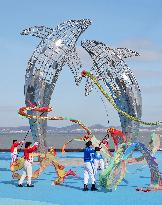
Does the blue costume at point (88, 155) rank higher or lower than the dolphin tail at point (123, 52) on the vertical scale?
lower

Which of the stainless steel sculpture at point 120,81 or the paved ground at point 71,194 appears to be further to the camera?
the stainless steel sculpture at point 120,81

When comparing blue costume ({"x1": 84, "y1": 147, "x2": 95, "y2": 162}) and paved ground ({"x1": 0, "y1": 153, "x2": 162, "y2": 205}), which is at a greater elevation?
blue costume ({"x1": 84, "y1": 147, "x2": 95, "y2": 162})

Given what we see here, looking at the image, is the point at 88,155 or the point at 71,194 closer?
the point at 71,194

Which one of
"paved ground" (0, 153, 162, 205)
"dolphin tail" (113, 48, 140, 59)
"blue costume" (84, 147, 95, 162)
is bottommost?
"paved ground" (0, 153, 162, 205)

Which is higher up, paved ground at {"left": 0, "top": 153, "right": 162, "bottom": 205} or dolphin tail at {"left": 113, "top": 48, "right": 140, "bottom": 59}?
dolphin tail at {"left": 113, "top": 48, "right": 140, "bottom": 59}

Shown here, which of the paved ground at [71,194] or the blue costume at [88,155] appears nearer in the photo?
the paved ground at [71,194]

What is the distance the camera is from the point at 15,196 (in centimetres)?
1423

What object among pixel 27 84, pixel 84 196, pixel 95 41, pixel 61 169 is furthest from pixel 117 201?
pixel 95 41

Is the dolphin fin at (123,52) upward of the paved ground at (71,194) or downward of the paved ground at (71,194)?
upward

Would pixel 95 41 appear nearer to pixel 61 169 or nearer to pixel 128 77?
pixel 128 77

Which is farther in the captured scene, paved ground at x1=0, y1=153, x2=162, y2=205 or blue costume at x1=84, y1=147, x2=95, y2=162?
blue costume at x1=84, y1=147, x2=95, y2=162

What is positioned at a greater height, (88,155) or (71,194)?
(88,155)

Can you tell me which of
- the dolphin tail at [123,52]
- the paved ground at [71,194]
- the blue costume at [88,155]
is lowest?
the paved ground at [71,194]

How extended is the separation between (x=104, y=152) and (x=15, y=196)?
571cm
